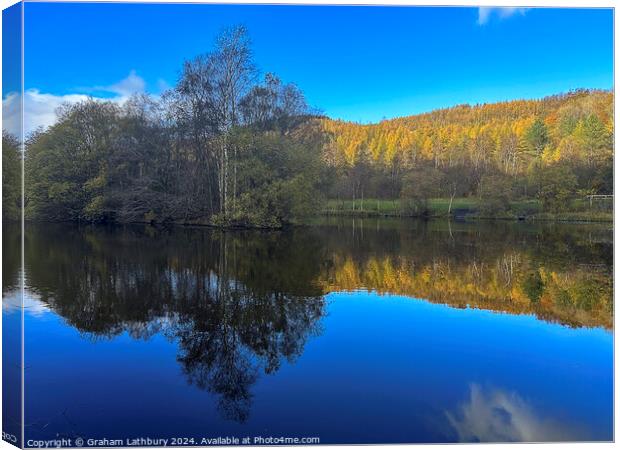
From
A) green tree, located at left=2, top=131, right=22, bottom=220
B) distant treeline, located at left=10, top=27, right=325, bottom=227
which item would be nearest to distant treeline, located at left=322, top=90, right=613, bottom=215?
distant treeline, located at left=10, top=27, right=325, bottom=227

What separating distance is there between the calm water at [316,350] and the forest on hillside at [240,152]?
122 inches

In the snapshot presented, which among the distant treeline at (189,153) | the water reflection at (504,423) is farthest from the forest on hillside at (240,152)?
the water reflection at (504,423)

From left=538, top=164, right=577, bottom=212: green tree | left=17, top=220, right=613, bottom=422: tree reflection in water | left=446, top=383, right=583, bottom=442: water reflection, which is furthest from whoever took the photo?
left=538, top=164, right=577, bottom=212: green tree

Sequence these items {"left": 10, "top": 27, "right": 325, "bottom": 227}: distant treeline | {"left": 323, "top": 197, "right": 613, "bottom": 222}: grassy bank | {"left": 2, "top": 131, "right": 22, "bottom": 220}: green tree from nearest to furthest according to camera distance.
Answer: {"left": 2, "top": 131, "right": 22, "bottom": 220}: green tree
{"left": 10, "top": 27, "right": 325, "bottom": 227}: distant treeline
{"left": 323, "top": 197, "right": 613, "bottom": 222}: grassy bank

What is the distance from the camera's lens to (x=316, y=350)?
19.6ft

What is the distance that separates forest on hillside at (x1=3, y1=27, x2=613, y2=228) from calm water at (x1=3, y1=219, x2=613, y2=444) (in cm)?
311

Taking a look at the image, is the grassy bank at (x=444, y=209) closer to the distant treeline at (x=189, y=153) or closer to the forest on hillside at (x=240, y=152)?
the forest on hillside at (x=240, y=152)

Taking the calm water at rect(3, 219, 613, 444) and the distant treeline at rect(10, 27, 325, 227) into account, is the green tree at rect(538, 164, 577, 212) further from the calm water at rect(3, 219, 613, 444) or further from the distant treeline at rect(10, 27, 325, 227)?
the distant treeline at rect(10, 27, 325, 227)

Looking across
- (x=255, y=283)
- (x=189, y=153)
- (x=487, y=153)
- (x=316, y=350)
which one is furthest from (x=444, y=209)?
(x=316, y=350)

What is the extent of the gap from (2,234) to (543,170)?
12.3 metres

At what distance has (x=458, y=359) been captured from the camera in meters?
5.68

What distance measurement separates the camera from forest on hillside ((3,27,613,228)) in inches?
531

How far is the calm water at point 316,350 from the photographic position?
4188mm

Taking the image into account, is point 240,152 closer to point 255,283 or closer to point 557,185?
point 255,283
